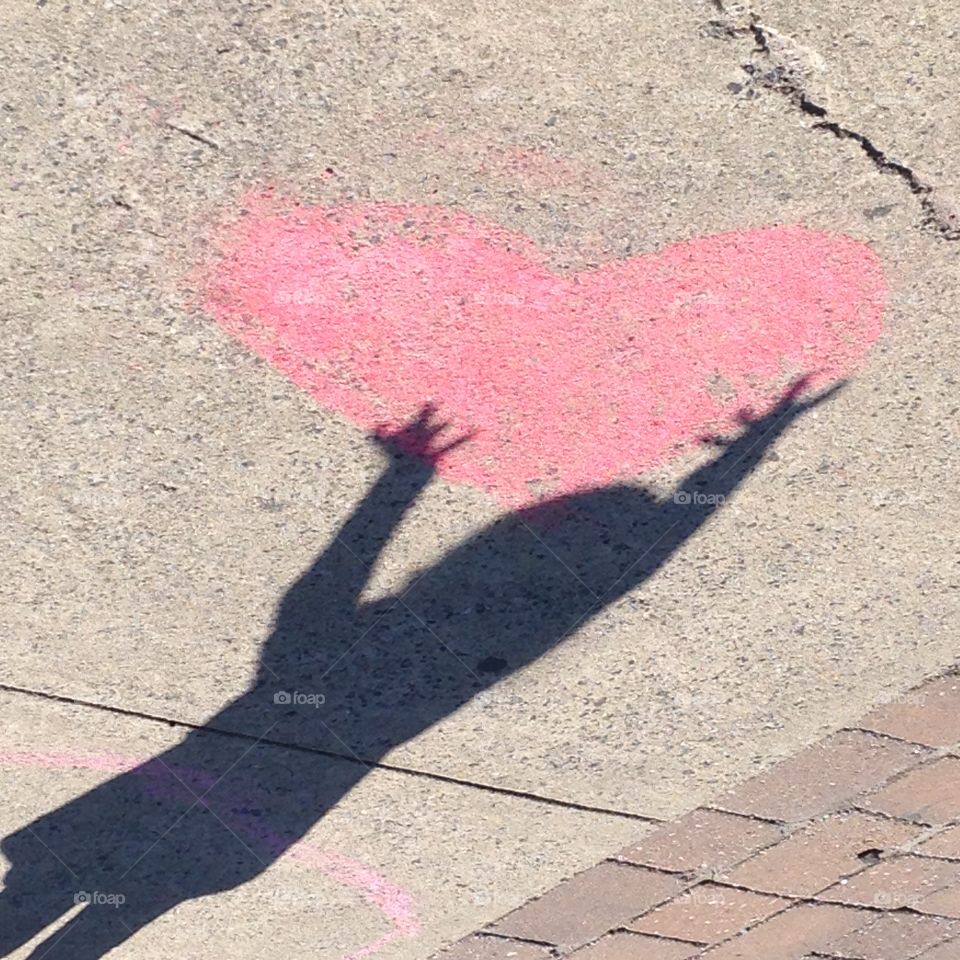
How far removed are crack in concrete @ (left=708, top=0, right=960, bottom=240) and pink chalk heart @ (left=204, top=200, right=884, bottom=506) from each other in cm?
20

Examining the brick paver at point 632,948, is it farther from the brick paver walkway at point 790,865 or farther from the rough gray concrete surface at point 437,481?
the rough gray concrete surface at point 437,481

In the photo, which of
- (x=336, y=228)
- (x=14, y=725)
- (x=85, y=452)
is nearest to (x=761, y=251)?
(x=336, y=228)

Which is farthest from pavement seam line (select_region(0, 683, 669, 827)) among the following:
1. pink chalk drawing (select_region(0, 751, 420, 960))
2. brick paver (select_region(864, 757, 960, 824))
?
brick paver (select_region(864, 757, 960, 824))

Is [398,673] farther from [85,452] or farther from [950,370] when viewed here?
[950,370]

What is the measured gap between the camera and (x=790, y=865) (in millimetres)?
3287

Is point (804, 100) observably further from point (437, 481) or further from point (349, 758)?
point (349, 758)

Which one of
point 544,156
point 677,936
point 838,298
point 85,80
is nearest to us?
point 85,80

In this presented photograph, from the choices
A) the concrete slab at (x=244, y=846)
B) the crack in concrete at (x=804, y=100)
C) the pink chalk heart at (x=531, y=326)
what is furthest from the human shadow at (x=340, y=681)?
the crack in concrete at (x=804, y=100)

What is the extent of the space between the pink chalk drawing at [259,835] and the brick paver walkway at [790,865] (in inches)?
10.4

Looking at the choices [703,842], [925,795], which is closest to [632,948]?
[703,842]

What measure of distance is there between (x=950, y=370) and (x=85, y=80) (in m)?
2.44

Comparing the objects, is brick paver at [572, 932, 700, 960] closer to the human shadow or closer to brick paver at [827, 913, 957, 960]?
brick paver at [827, 913, 957, 960]

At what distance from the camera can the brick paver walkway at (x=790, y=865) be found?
10.4 feet

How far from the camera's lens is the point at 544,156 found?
248 cm
